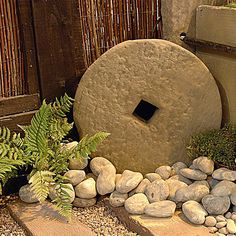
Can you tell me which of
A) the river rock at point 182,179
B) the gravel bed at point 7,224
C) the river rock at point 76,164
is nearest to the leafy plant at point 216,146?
the river rock at point 182,179

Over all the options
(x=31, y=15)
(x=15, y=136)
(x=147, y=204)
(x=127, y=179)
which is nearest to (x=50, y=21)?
(x=31, y=15)

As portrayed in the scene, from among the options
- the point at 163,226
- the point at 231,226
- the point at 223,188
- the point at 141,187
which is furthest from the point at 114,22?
the point at 231,226

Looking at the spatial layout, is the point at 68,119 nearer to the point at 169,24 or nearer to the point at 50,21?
the point at 50,21

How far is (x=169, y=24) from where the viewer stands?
12.3 ft

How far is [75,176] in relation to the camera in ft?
10.8

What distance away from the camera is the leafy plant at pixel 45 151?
10.0 ft

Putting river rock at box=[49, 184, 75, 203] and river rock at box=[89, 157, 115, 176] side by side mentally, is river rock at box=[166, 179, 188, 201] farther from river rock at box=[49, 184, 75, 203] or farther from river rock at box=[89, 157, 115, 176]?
river rock at box=[49, 184, 75, 203]

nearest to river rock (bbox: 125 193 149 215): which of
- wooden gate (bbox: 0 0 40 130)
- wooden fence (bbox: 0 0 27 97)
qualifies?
wooden gate (bbox: 0 0 40 130)

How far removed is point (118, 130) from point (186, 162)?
54 cm

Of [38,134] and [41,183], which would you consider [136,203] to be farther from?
[38,134]

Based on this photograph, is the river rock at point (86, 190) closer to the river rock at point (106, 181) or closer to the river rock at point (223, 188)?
the river rock at point (106, 181)

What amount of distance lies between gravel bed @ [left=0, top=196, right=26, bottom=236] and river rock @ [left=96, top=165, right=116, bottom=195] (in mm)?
578

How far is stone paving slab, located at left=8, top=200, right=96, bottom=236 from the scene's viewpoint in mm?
2977

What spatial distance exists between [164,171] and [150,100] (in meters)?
0.52
